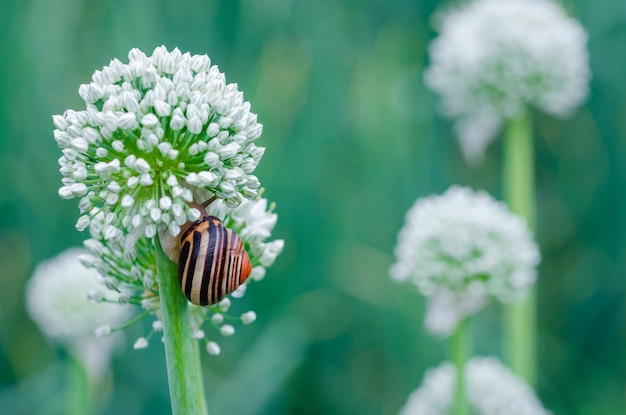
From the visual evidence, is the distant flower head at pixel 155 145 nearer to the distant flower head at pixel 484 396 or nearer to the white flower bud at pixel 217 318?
the white flower bud at pixel 217 318

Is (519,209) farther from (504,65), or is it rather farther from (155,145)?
(155,145)

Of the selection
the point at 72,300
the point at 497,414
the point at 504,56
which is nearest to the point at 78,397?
the point at 72,300

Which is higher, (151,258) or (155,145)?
(155,145)

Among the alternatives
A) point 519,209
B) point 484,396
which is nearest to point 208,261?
point 484,396

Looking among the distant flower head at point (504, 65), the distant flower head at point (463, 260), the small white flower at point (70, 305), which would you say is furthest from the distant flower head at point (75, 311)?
the distant flower head at point (504, 65)

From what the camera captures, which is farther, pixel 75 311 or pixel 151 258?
pixel 75 311

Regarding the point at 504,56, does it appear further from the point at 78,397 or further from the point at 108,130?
the point at 108,130
